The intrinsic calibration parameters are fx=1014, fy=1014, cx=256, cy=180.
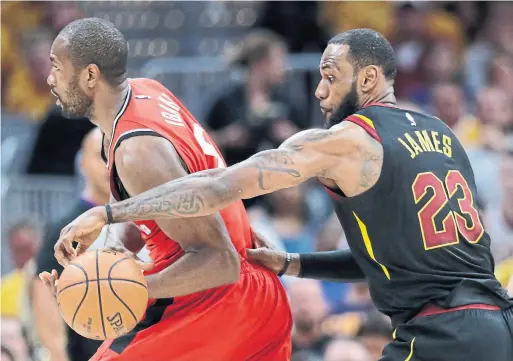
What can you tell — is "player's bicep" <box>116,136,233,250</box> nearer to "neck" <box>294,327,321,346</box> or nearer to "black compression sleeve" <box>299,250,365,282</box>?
"black compression sleeve" <box>299,250,365,282</box>

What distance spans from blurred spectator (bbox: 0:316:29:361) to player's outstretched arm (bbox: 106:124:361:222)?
13.1 ft

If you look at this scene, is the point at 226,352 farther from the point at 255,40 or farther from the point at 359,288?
the point at 255,40

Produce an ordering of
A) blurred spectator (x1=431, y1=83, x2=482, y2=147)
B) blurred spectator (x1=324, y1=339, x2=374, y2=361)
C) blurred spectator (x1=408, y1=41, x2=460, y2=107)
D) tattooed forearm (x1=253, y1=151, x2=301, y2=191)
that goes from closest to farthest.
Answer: tattooed forearm (x1=253, y1=151, x2=301, y2=191), blurred spectator (x1=324, y1=339, x2=374, y2=361), blurred spectator (x1=431, y1=83, x2=482, y2=147), blurred spectator (x1=408, y1=41, x2=460, y2=107)

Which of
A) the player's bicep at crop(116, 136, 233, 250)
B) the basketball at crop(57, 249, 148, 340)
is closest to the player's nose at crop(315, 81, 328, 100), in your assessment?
the player's bicep at crop(116, 136, 233, 250)

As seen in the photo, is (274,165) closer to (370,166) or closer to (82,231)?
(370,166)

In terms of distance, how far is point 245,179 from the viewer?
4633mm

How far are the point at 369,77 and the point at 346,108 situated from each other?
190 mm

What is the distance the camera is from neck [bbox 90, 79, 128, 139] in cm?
514

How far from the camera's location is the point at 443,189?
477 centimetres

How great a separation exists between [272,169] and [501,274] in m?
3.27

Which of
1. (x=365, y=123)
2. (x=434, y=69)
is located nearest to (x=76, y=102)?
(x=365, y=123)

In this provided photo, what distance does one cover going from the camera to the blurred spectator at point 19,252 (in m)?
9.18

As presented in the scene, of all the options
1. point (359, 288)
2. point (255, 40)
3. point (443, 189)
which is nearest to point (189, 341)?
point (443, 189)

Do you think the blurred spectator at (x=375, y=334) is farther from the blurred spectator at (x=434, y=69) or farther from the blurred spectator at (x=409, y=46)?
the blurred spectator at (x=409, y=46)
